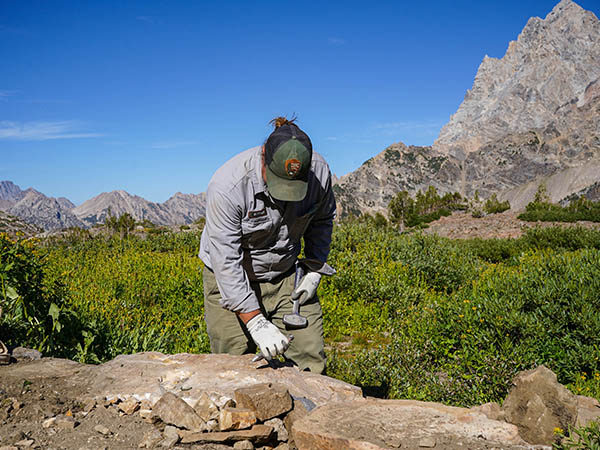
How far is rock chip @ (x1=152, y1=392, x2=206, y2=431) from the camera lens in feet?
7.61

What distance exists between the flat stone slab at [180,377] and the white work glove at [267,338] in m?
0.16

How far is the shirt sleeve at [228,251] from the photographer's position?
293cm

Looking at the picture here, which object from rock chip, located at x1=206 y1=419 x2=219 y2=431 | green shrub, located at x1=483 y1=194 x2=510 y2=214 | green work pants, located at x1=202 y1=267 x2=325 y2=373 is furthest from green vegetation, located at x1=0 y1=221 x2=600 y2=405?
green shrub, located at x1=483 y1=194 x2=510 y2=214

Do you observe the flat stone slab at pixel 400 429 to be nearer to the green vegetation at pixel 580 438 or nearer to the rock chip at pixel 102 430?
the green vegetation at pixel 580 438

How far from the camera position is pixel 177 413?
2.35 m

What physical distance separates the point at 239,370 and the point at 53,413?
1059mm

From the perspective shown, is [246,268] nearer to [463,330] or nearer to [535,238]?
[463,330]

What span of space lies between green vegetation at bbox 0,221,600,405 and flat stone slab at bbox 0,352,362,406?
34.8 inches

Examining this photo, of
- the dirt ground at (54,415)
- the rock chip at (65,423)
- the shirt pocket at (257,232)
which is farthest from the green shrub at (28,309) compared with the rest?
the shirt pocket at (257,232)

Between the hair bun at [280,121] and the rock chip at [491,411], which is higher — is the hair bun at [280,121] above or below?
above

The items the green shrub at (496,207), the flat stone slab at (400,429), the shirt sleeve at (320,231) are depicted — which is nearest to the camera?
the flat stone slab at (400,429)

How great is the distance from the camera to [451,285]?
25.9 feet

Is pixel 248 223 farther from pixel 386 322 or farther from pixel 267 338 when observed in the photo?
pixel 386 322

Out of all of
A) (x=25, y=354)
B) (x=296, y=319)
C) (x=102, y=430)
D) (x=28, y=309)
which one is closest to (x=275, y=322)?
(x=296, y=319)
